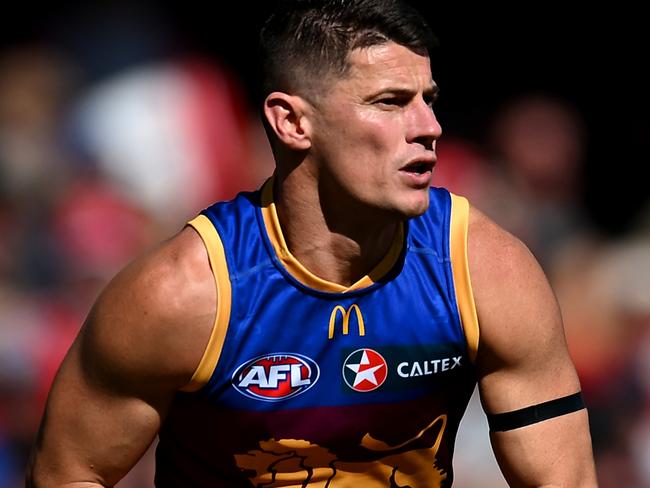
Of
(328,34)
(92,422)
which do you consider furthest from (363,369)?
(328,34)

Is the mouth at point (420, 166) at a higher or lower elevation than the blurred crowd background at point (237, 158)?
higher

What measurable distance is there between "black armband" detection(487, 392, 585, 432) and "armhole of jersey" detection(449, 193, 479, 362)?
20 cm

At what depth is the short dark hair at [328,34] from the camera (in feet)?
10.9

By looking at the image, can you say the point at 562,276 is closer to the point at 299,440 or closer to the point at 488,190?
the point at 488,190

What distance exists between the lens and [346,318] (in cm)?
344

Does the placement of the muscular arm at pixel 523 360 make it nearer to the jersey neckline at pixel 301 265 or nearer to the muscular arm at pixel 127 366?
the jersey neckline at pixel 301 265

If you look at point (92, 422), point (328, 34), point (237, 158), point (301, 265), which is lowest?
point (237, 158)

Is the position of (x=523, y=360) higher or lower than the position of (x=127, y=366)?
lower

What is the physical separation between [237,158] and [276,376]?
3.78 metres

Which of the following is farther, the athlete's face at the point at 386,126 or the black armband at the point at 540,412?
the black armband at the point at 540,412

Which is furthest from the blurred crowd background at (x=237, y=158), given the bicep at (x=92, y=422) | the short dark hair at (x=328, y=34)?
the short dark hair at (x=328, y=34)

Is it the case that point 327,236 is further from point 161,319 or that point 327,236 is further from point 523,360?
point 523,360

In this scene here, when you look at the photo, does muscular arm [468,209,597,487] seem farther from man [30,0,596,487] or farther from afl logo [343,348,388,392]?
afl logo [343,348,388,392]

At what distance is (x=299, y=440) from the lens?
346cm
